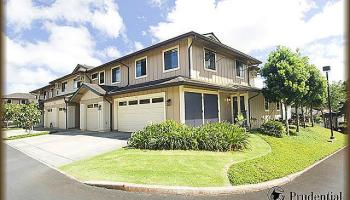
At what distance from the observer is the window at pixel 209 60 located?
18172 millimetres

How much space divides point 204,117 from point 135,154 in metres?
7.42

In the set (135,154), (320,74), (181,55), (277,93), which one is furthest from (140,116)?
(320,74)

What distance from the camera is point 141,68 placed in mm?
20375

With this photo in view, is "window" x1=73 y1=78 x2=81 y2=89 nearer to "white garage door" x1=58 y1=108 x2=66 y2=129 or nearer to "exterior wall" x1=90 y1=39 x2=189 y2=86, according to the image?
"white garage door" x1=58 y1=108 x2=66 y2=129

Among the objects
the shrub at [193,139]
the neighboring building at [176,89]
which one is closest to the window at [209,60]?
the neighboring building at [176,89]

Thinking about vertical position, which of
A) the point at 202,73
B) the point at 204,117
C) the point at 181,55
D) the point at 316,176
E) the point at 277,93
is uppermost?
the point at 181,55

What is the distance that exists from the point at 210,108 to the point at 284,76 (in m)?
5.70

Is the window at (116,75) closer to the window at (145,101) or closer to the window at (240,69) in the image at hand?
the window at (145,101)

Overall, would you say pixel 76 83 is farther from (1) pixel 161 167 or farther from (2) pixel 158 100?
(1) pixel 161 167

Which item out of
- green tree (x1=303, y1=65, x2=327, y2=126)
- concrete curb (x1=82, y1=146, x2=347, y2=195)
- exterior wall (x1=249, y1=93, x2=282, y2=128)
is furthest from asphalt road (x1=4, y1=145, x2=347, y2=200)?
green tree (x1=303, y1=65, x2=327, y2=126)

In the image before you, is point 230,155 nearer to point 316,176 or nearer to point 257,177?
point 257,177

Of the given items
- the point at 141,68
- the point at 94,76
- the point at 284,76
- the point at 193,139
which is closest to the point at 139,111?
the point at 141,68

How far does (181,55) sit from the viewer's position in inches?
675

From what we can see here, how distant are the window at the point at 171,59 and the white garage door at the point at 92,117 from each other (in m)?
7.90
